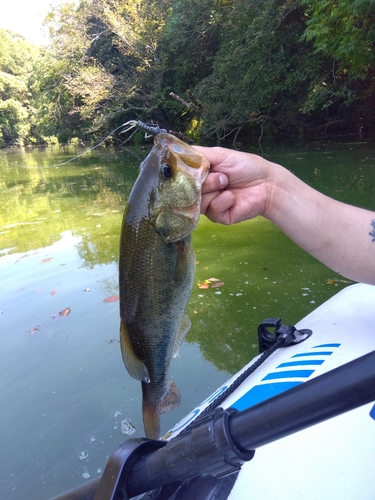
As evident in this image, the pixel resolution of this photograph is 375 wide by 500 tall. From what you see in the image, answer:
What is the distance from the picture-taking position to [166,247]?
1.43 meters

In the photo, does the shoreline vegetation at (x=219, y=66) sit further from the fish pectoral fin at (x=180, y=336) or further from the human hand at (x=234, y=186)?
the fish pectoral fin at (x=180, y=336)

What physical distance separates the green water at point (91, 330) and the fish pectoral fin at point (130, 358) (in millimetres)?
1296

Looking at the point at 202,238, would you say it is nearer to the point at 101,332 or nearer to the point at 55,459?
the point at 101,332

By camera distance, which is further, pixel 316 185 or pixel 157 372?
pixel 316 185

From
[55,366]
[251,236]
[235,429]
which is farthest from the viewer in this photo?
[251,236]

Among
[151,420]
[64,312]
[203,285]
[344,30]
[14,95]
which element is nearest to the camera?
[151,420]

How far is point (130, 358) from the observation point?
1.46m

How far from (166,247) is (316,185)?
7569 mm

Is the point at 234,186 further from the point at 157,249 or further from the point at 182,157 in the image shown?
the point at 157,249

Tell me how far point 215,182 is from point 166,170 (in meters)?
0.31

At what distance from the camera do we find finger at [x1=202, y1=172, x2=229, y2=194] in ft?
5.35

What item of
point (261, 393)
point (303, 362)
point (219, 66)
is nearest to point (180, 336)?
point (261, 393)

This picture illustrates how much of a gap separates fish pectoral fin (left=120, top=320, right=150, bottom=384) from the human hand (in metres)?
0.66

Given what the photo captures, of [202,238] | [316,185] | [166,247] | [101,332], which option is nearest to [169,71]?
[316,185]
